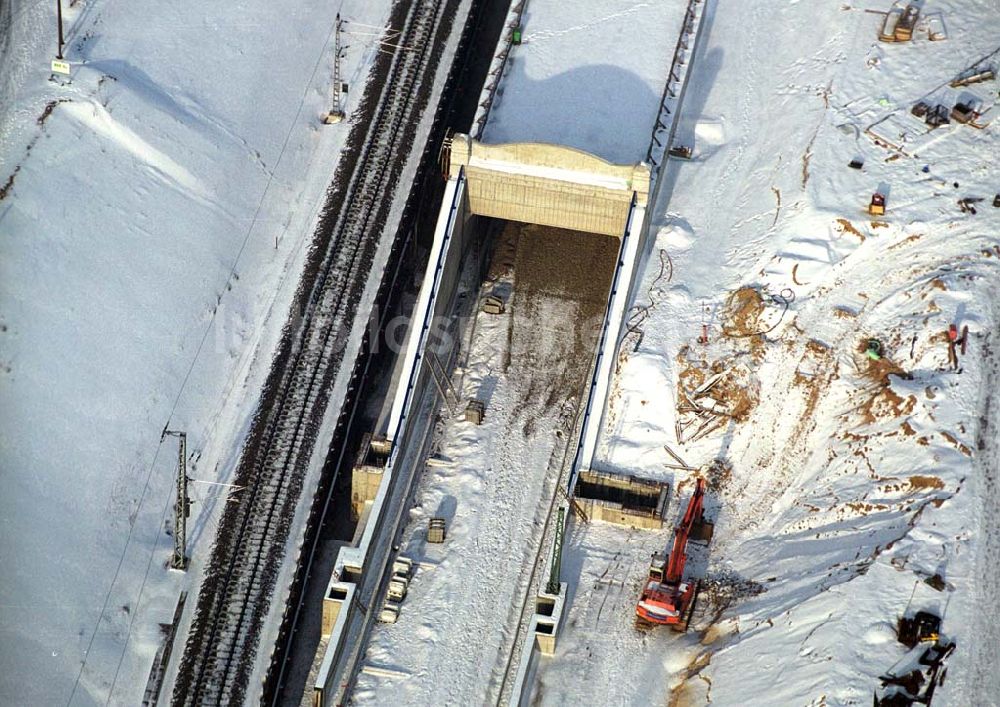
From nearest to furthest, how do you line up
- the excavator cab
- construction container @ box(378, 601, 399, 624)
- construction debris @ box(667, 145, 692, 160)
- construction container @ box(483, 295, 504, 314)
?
the excavator cab
construction container @ box(378, 601, 399, 624)
construction container @ box(483, 295, 504, 314)
construction debris @ box(667, 145, 692, 160)

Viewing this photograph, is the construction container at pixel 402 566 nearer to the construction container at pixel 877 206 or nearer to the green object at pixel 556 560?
the green object at pixel 556 560

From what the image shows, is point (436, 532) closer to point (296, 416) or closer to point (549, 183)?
point (296, 416)

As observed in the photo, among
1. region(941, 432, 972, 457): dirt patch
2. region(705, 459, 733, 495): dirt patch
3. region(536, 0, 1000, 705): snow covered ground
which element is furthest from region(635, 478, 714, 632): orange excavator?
region(941, 432, 972, 457): dirt patch

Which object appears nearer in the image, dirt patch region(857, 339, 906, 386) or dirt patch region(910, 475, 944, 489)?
dirt patch region(910, 475, 944, 489)

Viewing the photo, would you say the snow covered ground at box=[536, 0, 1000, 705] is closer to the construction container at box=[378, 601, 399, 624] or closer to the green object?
the green object

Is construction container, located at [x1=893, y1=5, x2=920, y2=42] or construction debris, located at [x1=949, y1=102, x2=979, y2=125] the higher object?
construction container, located at [x1=893, y1=5, x2=920, y2=42]

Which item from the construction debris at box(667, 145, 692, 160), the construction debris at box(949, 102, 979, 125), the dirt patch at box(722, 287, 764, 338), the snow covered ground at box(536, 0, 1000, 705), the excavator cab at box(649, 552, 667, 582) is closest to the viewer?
the snow covered ground at box(536, 0, 1000, 705)

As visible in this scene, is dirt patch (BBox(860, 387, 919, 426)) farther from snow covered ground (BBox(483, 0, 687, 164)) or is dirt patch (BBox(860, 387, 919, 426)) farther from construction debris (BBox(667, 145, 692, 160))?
construction debris (BBox(667, 145, 692, 160))

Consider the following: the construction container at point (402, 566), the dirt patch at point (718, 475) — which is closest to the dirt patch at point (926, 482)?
the dirt patch at point (718, 475)

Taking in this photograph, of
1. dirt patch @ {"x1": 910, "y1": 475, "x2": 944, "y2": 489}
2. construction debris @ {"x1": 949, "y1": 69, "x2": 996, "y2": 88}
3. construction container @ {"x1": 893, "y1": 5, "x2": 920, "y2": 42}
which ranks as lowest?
dirt patch @ {"x1": 910, "y1": 475, "x2": 944, "y2": 489}
